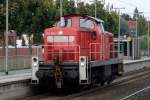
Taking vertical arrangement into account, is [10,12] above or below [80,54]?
above

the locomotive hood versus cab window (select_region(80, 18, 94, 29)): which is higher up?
cab window (select_region(80, 18, 94, 29))

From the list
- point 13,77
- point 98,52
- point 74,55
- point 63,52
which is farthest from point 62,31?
point 13,77

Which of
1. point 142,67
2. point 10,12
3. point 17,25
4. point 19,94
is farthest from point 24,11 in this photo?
point 19,94

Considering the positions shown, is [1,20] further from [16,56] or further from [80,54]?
[80,54]

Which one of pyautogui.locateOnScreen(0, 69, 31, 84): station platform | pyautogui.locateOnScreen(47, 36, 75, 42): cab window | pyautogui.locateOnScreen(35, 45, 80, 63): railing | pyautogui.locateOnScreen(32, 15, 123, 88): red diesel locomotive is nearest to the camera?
pyautogui.locateOnScreen(0, 69, 31, 84): station platform

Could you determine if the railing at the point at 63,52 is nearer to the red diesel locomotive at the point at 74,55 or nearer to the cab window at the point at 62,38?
the red diesel locomotive at the point at 74,55

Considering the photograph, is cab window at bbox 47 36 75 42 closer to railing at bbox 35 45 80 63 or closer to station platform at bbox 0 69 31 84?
railing at bbox 35 45 80 63

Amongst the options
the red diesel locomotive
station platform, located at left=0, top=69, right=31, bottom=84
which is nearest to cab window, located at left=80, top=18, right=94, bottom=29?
the red diesel locomotive

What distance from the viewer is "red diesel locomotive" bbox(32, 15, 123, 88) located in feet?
69.5

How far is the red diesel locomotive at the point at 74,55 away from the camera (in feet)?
69.5

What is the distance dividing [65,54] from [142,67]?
102 feet

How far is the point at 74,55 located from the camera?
2236 cm

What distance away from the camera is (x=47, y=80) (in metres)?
21.2

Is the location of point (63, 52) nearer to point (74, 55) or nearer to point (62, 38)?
A: point (74, 55)
